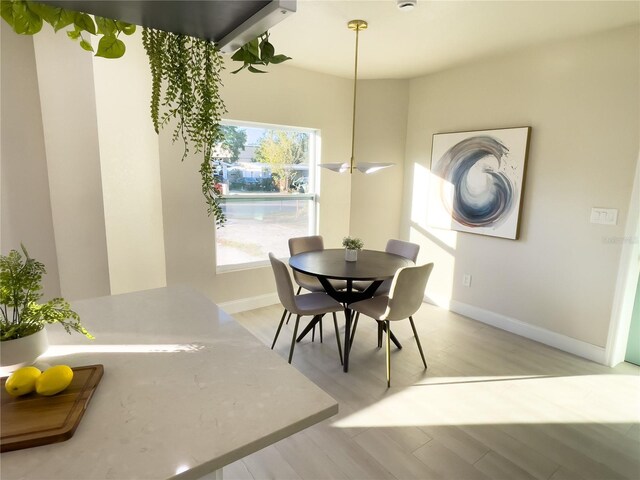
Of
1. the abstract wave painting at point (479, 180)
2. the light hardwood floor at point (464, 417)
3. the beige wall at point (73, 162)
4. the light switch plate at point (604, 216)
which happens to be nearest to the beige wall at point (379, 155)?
the abstract wave painting at point (479, 180)

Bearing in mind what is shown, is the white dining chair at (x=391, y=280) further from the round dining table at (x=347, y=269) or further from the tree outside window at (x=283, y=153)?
the tree outside window at (x=283, y=153)

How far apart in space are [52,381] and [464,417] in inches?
86.5

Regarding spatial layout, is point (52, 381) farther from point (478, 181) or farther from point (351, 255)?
point (478, 181)

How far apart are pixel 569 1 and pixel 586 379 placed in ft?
8.70

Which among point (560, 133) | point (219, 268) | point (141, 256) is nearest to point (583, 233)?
point (560, 133)

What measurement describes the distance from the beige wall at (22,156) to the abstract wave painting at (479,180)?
3.51 metres

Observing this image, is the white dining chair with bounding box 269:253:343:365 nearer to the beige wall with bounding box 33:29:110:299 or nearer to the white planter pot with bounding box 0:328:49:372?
the beige wall with bounding box 33:29:110:299

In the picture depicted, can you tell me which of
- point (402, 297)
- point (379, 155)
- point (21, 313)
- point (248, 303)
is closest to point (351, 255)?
point (402, 297)

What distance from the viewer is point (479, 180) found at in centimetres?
352

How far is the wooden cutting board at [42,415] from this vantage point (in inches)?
29.1

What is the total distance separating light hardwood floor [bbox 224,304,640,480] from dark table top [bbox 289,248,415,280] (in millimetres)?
761

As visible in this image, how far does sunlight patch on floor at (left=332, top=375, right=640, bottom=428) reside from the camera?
7.14ft

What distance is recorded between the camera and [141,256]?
9.04ft

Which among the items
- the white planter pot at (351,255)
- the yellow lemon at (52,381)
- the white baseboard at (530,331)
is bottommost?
the white baseboard at (530,331)
